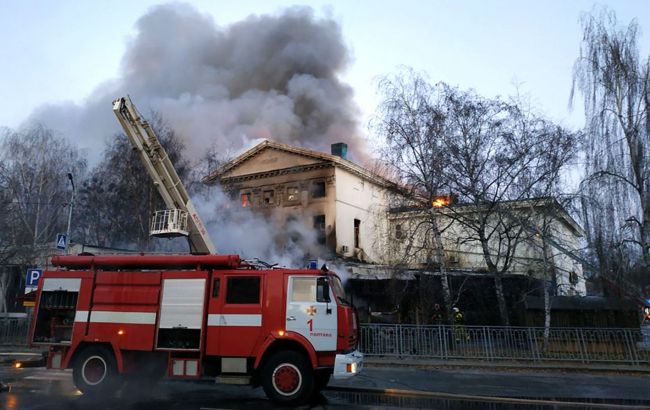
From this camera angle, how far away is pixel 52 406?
7742 millimetres

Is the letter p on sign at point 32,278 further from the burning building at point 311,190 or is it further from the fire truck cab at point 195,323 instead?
the burning building at point 311,190

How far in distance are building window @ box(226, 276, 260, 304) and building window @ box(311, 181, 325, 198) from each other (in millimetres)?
25595

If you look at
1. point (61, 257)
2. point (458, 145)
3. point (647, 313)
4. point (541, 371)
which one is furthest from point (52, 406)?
point (647, 313)

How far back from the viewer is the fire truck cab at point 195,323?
27.3 feet

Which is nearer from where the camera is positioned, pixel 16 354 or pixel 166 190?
pixel 166 190

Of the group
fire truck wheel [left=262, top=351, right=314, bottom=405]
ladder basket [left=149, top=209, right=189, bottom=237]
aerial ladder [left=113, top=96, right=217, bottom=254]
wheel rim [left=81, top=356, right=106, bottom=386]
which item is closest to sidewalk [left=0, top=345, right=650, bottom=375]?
ladder basket [left=149, top=209, right=189, bottom=237]

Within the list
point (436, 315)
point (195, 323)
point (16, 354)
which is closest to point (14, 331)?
point (16, 354)

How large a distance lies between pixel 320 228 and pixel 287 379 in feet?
83.7

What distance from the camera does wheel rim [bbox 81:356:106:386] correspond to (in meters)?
8.95

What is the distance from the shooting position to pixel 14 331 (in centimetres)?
1981

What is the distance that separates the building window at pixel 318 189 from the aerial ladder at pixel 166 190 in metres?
18.2

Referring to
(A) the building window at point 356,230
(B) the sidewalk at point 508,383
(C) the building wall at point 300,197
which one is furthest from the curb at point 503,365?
Result: (A) the building window at point 356,230

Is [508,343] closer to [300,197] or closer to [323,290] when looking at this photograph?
[323,290]

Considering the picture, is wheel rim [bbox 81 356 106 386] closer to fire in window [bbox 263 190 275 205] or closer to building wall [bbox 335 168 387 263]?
fire in window [bbox 263 190 275 205]
